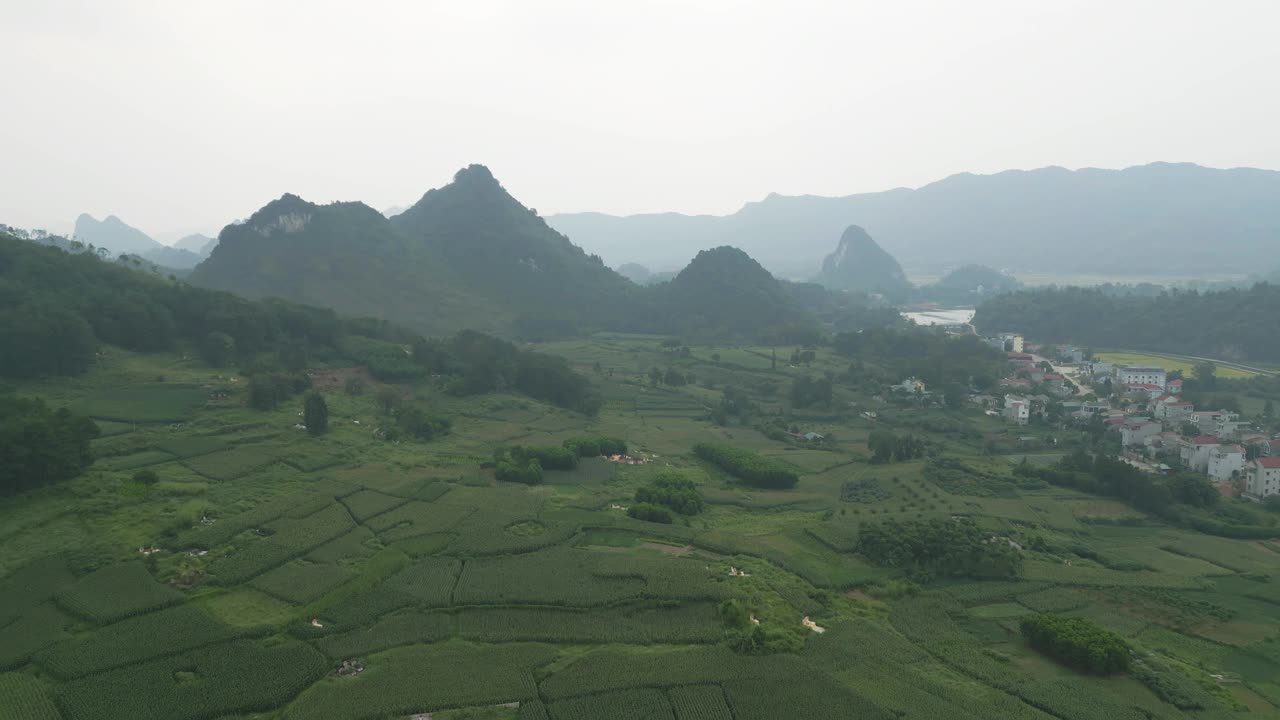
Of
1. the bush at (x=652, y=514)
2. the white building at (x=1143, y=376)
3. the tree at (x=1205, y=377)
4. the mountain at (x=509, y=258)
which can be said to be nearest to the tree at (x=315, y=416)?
the bush at (x=652, y=514)

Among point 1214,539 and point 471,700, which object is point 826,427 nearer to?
point 1214,539

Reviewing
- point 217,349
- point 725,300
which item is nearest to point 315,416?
point 217,349

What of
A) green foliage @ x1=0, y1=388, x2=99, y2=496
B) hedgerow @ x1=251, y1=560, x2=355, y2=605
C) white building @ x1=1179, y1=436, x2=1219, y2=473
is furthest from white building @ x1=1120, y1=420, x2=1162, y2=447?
green foliage @ x1=0, y1=388, x2=99, y2=496

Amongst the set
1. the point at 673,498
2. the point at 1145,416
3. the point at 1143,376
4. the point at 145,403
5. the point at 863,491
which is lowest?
the point at 863,491

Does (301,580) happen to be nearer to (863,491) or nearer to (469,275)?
(863,491)

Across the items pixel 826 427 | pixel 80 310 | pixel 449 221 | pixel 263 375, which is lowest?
pixel 826 427

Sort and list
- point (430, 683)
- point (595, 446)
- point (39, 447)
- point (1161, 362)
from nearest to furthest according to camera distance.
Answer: point (430, 683), point (39, 447), point (595, 446), point (1161, 362)

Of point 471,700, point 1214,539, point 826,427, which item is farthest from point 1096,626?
→ point 826,427
